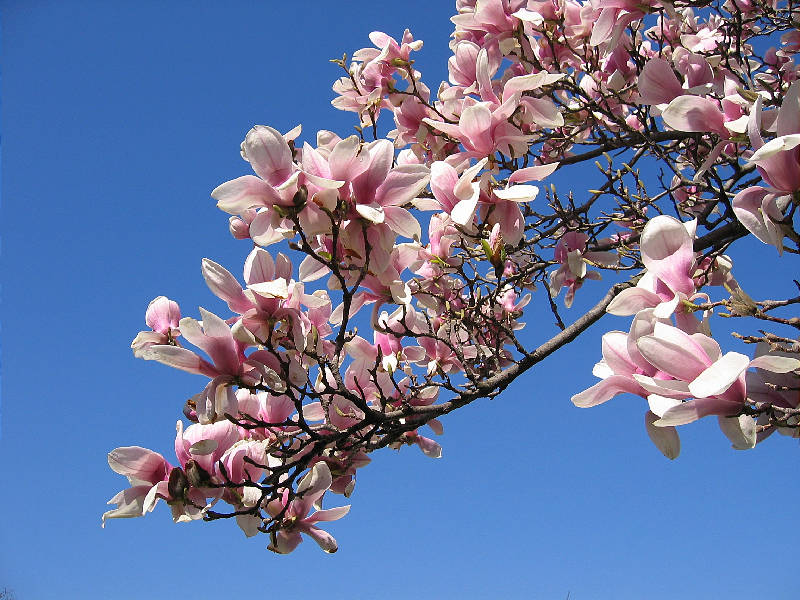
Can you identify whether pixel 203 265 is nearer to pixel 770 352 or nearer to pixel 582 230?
pixel 770 352

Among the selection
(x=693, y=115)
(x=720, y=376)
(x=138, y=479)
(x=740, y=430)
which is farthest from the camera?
(x=138, y=479)

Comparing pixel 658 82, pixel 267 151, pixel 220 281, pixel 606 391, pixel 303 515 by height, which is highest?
pixel 658 82

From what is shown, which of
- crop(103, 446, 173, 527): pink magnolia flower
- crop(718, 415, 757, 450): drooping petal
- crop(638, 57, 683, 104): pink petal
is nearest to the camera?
crop(718, 415, 757, 450): drooping petal

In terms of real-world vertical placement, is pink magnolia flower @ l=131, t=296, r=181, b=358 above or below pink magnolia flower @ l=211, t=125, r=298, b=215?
above

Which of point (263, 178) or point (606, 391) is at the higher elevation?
point (263, 178)

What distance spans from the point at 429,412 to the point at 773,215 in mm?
1292

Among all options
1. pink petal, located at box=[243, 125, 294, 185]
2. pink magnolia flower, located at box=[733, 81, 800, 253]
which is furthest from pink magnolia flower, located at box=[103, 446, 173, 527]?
pink magnolia flower, located at box=[733, 81, 800, 253]

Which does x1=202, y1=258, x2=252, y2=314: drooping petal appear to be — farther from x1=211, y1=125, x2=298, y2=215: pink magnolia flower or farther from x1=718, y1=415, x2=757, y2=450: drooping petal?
x1=718, y1=415, x2=757, y2=450: drooping petal

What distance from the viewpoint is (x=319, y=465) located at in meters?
1.99

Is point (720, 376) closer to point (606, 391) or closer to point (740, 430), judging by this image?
point (740, 430)

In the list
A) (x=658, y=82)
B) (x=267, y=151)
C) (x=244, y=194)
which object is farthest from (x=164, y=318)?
(x=658, y=82)

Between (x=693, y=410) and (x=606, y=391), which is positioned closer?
(x=693, y=410)

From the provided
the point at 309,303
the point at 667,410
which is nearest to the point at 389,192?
the point at 309,303

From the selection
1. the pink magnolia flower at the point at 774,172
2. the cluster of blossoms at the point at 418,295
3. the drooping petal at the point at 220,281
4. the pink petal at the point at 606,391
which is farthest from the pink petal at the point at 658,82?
the drooping petal at the point at 220,281
